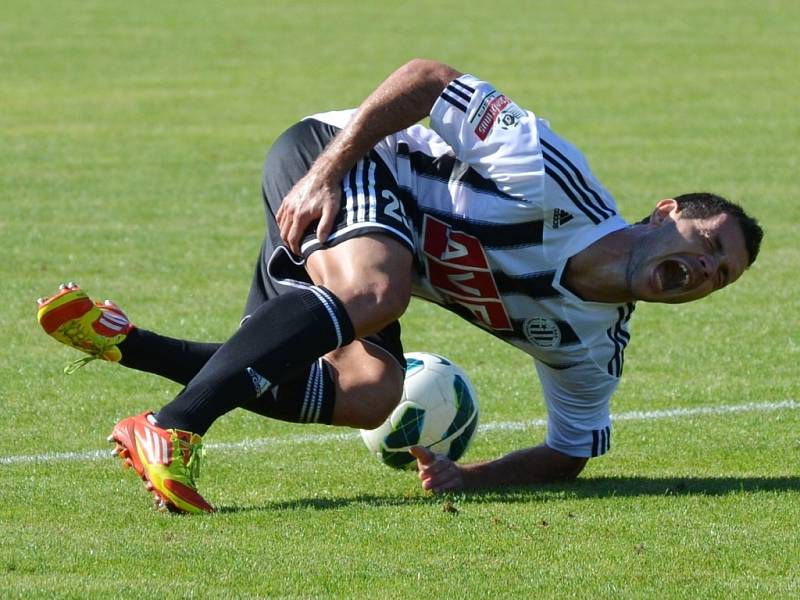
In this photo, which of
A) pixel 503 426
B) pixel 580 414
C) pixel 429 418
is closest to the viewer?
pixel 580 414

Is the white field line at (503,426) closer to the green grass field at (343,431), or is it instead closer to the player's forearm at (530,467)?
the green grass field at (343,431)

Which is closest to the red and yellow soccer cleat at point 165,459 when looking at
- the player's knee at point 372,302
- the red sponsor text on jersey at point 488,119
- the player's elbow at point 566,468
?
the player's knee at point 372,302

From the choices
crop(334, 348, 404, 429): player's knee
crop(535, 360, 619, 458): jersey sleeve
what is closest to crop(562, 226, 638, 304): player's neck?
crop(535, 360, 619, 458): jersey sleeve

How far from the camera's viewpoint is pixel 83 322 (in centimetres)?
575

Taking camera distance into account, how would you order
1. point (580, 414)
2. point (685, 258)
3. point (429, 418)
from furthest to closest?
point (429, 418)
point (580, 414)
point (685, 258)

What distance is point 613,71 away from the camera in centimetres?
2109

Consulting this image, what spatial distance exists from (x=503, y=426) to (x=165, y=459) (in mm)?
2245

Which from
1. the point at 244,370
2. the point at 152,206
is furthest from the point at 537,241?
the point at 152,206

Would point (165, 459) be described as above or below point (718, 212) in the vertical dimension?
below

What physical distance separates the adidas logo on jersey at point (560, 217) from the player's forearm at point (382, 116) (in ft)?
1.99

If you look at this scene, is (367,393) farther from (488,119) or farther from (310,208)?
(488,119)

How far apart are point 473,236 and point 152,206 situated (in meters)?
7.05

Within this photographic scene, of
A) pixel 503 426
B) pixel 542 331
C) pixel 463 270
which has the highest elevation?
pixel 463 270

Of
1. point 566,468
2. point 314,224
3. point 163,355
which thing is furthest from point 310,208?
point 566,468
